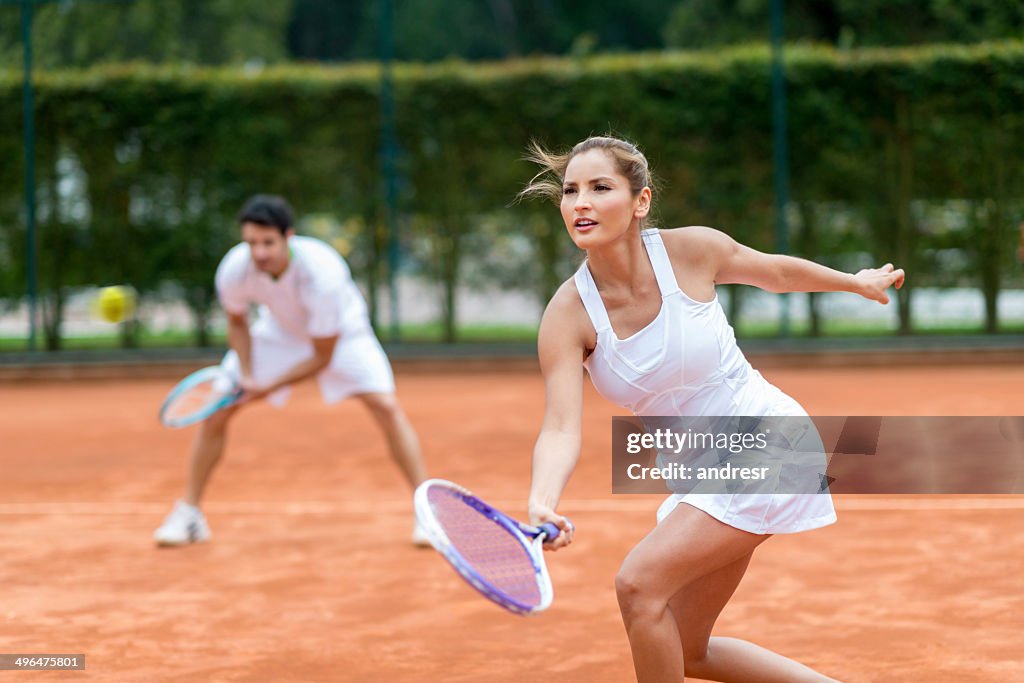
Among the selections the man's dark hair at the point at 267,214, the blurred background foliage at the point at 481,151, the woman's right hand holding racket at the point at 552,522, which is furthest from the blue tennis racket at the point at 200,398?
the blurred background foliage at the point at 481,151

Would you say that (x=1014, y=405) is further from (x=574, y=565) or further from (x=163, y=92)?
(x=163, y=92)

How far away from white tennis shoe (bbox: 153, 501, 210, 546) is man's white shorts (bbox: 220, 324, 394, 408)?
59cm

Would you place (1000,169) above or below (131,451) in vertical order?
above

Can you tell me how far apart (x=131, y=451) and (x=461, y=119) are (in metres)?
5.86

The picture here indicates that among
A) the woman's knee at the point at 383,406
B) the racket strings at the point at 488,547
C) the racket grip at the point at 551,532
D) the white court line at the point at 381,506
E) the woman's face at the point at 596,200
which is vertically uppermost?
the woman's face at the point at 596,200

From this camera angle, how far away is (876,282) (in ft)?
10.5

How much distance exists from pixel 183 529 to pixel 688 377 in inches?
126

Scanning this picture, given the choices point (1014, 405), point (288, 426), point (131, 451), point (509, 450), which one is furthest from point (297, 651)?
point (1014, 405)

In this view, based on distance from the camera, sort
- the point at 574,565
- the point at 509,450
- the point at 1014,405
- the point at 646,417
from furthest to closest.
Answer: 1. the point at 1014,405
2. the point at 509,450
3. the point at 574,565
4. the point at 646,417

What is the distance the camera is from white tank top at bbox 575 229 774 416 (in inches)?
113

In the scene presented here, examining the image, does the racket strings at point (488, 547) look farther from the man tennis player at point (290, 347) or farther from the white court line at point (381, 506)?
the white court line at point (381, 506)

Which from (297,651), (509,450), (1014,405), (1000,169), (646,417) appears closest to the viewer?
(646,417)

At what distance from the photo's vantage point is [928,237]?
12.3 metres

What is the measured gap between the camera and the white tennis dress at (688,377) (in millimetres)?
2824
